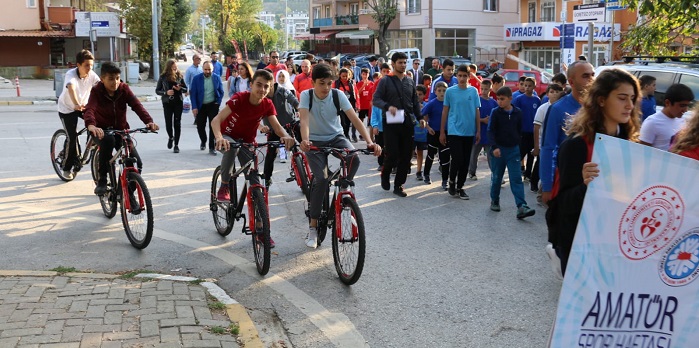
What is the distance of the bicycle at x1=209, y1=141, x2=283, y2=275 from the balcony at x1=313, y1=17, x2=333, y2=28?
6855cm

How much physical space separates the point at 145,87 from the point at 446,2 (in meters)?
26.2

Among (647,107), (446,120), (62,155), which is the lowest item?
(62,155)

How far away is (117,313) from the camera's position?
530 centimetres

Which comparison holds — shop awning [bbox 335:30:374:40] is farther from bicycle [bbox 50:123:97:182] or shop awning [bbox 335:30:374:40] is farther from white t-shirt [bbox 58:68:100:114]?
white t-shirt [bbox 58:68:100:114]

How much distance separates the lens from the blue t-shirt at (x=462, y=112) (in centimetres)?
1047

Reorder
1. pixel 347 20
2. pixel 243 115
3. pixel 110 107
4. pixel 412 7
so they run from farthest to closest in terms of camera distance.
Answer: pixel 347 20 < pixel 412 7 < pixel 110 107 < pixel 243 115

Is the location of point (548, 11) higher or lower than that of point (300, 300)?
higher

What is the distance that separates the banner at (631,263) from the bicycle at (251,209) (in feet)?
11.3

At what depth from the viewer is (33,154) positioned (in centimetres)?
1376

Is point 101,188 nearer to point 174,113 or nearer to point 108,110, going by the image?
point 108,110

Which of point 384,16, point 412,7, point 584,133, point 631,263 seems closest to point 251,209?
point 584,133

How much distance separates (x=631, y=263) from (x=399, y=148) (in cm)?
721

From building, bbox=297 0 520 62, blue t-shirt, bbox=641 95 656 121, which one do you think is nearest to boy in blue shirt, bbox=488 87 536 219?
blue t-shirt, bbox=641 95 656 121

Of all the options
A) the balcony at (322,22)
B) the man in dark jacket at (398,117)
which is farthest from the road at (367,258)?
the balcony at (322,22)
